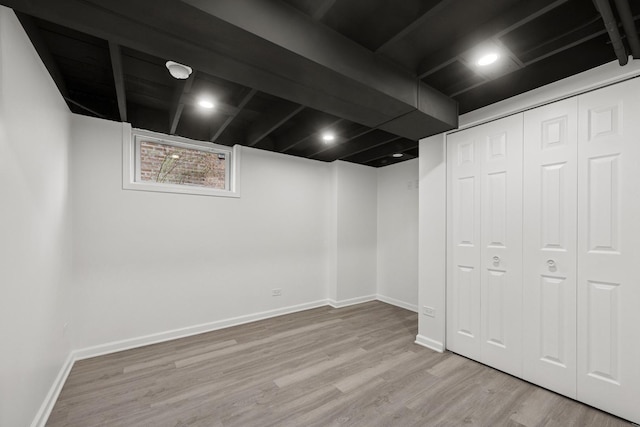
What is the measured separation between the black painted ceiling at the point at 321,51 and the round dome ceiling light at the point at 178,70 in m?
0.07

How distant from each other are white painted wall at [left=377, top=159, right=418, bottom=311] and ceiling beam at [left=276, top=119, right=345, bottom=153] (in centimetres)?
196

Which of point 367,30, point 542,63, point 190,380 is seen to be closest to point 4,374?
point 190,380

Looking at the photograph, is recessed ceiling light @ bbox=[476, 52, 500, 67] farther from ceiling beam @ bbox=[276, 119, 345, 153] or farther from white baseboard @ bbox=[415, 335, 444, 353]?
white baseboard @ bbox=[415, 335, 444, 353]

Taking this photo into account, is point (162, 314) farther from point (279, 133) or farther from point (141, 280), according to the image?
point (279, 133)

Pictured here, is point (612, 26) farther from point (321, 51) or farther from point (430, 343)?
point (430, 343)

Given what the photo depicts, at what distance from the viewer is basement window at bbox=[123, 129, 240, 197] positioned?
3094 millimetres

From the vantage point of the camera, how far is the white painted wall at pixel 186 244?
2.79 metres

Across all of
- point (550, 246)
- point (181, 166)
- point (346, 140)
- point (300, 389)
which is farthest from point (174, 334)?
point (550, 246)

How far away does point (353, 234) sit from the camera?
4719mm

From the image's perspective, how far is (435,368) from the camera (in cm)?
255

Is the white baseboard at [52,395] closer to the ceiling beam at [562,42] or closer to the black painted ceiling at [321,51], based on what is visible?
the black painted ceiling at [321,51]

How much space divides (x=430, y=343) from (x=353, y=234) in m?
2.15

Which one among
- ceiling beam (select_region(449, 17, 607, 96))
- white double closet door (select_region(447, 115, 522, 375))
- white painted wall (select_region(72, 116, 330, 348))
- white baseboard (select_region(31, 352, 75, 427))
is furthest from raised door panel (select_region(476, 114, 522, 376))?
white baseboard (select_region(31, 352, 75, 427))

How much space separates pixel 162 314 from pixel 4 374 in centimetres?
189
